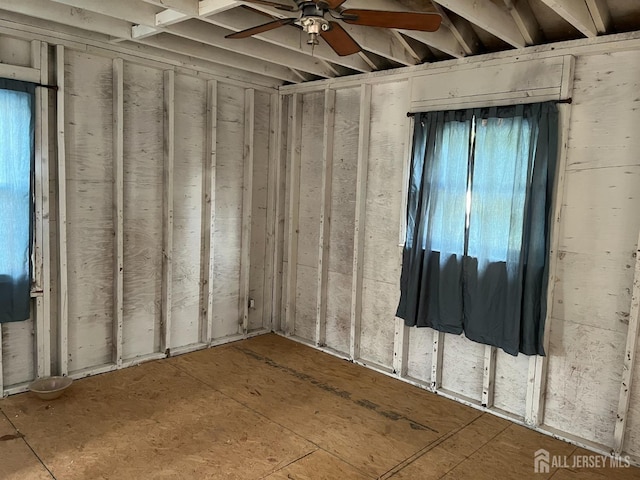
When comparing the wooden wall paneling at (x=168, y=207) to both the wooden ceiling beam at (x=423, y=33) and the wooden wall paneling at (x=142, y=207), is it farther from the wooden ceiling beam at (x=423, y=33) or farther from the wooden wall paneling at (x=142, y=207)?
the wooden ceiling beam at (x=423, y=33)

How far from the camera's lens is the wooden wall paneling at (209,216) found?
4.81 metres

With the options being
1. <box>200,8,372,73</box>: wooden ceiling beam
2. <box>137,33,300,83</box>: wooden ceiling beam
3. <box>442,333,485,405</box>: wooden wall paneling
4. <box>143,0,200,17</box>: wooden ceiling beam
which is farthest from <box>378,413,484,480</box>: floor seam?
<box>137,33,300,83</box>: wooden ceiling beam

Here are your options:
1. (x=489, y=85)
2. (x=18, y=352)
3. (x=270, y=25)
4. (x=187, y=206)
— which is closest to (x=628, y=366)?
(x=489, y=85)

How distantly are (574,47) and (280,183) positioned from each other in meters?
3.24

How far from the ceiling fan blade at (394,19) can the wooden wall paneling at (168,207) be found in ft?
8.81

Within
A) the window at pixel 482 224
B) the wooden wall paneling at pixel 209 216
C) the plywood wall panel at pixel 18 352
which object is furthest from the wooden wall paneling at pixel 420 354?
the plywood wall panel at pixel 18 352

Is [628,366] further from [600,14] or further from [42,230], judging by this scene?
[42,230]

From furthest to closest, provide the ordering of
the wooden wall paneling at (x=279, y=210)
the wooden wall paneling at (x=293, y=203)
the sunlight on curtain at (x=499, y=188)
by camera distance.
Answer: the wooden wall paneling at (x=279, y=210), the wooden wall paneling at (x=293, y=203), the sunlight on curtain at (x=499, y=188)

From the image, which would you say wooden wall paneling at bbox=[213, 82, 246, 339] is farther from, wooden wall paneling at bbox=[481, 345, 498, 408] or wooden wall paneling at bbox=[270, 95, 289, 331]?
wooden wall paneling at bbox=[481, 345, 498, 408]

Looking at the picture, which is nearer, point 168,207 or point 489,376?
point 489,376

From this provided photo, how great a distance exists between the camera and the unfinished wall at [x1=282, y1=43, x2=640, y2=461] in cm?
319

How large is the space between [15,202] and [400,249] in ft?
10.6

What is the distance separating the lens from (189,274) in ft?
16.0

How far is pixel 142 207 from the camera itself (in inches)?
175
